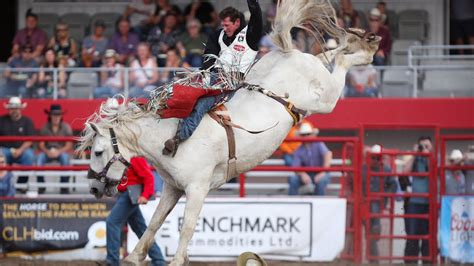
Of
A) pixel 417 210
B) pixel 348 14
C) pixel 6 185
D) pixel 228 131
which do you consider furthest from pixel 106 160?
pixel 348 14

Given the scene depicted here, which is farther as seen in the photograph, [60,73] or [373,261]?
[60,73]

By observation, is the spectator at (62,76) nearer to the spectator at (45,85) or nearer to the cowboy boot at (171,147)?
the spectator at (45,85)

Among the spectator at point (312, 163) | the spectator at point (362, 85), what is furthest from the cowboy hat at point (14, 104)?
the spectator at point (362, 85)

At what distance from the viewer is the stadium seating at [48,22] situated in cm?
2002

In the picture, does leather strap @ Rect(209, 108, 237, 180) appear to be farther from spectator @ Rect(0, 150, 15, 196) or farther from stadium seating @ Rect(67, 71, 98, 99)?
stadium seating @ Rect(67, 71, 98, 99)

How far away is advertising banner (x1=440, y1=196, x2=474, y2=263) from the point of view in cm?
1440

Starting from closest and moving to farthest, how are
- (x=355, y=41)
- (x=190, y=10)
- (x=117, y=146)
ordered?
(x=117, y=146) < (x=355, y=41) < (x=190, y=10)

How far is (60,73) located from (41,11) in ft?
8.73

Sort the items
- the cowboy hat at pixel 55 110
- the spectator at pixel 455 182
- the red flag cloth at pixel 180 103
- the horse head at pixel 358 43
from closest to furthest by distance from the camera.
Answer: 1. the red flag cloth at pixel 180 103
2. the horse head at pixel 358 43
3. the spectator at pixel 455 182
4. the cowboy hat at pixel 55 110

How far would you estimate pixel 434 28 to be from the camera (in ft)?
64.6

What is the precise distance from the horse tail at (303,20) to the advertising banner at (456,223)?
13.7ft

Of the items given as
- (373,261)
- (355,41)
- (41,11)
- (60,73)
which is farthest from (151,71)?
(355,41)

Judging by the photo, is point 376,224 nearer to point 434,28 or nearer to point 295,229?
point 295,229

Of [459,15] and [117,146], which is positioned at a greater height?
[459,15]
